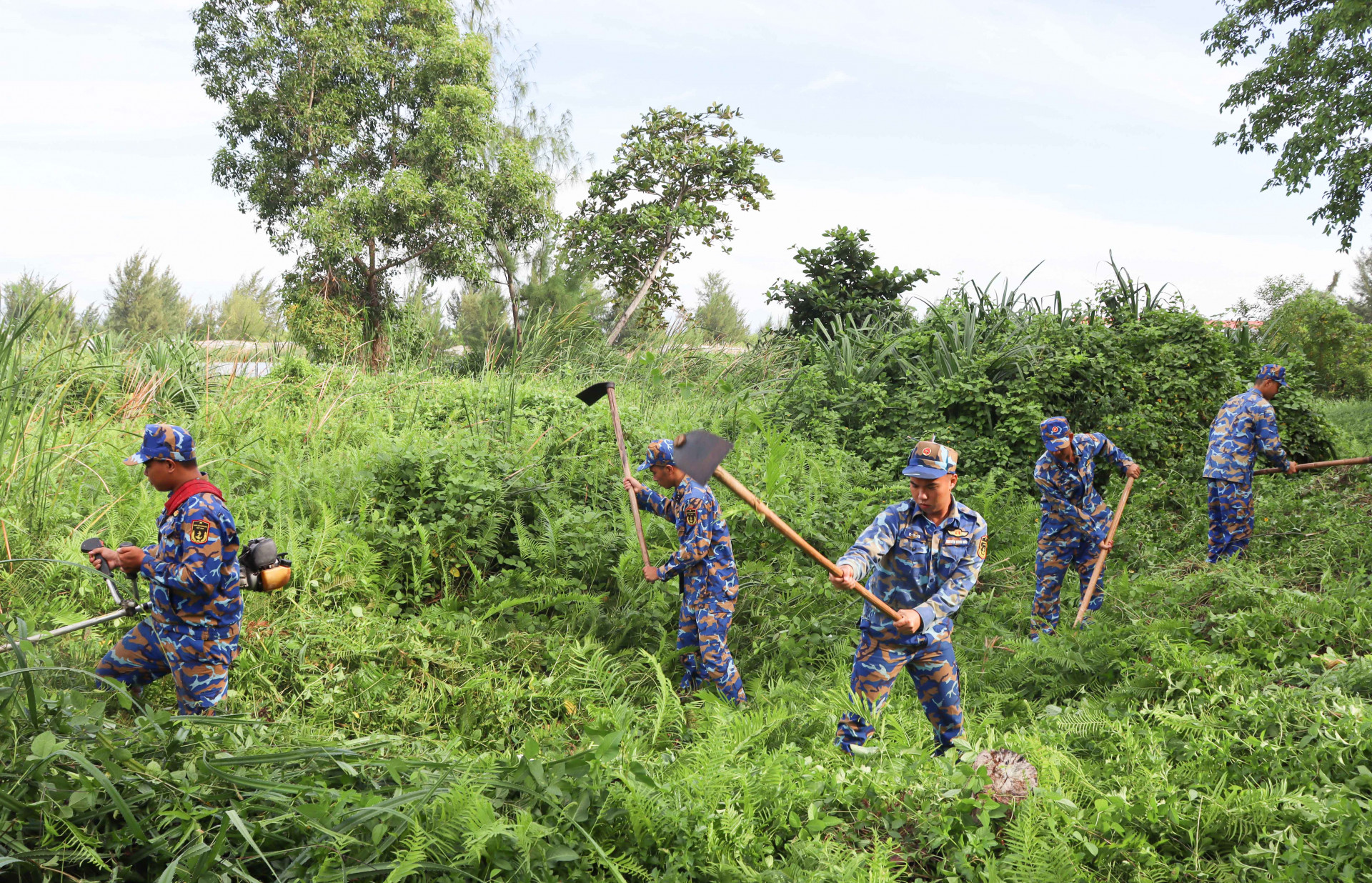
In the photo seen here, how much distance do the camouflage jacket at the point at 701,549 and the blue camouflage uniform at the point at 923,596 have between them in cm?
115

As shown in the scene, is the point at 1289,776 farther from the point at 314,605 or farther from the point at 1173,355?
the point at 1173,355

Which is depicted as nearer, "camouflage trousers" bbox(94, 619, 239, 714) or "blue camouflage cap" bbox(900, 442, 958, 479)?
"camouflage trousers" bbox(94, 619, 239, 714)

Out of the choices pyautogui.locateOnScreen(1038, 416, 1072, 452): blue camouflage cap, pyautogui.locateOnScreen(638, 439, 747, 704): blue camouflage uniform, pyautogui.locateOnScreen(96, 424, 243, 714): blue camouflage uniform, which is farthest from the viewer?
pyautogui.locateOnScreen(1038, 416, 1072, 452): blue camouflage cap

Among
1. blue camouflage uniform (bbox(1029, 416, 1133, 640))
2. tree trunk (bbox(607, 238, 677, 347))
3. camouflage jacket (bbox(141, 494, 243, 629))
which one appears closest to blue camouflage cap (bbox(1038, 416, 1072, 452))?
blue camouflage uniform (bbox(1029, 416, 1133, 640))

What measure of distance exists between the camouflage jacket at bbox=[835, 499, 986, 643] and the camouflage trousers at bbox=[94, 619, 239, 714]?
308 cm

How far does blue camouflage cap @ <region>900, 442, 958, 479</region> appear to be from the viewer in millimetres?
4219

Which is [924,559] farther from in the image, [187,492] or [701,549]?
[187,492]

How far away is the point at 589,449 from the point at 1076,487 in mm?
4257

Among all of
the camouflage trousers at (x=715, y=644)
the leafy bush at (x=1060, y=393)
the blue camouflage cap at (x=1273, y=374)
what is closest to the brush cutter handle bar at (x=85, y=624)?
the camouflage trousers at (x=715, y=644)

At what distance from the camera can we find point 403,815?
2334mm

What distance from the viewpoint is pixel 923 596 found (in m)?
4.50

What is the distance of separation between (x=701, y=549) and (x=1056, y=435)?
330 cm

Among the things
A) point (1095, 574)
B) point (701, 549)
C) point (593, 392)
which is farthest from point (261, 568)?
point (1095, 574)

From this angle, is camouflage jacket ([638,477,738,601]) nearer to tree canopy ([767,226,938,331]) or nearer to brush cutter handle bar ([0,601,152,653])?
brush cutter handle bar ([0,601,152,653])
